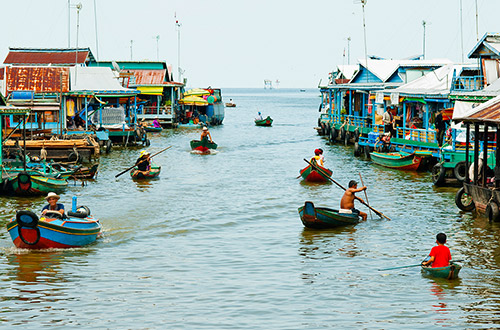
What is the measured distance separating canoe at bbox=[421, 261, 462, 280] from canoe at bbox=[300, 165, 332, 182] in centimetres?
1501

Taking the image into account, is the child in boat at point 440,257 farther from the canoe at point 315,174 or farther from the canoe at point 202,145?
the canoe at point 202,145

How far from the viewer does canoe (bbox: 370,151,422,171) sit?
35094 mm

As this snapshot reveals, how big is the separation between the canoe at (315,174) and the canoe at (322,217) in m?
9.13

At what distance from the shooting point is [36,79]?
5053cm

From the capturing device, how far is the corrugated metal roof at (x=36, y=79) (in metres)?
49.9

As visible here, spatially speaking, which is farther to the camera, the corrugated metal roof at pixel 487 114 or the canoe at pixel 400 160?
the canoe at pixel 400 160

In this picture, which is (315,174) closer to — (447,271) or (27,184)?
(27,184)

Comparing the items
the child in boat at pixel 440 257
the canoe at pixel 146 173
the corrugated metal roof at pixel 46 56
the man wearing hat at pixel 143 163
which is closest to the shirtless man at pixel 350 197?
the child in boat at pixel 440 257

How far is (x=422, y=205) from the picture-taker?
2644cm

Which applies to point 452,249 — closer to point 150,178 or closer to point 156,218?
point 156,218

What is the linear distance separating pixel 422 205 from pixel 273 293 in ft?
40.2

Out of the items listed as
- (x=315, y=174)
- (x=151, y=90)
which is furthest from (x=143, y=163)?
(x=151, y=90)

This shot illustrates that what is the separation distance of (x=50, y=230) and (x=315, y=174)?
15.5 metres

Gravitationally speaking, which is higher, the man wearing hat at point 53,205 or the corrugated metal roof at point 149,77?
the corrugated metal roof at point 149,77
